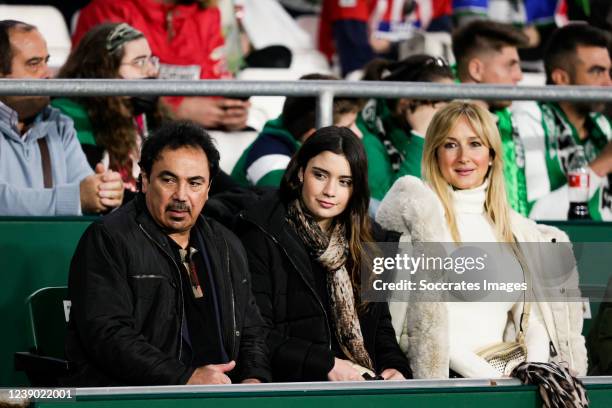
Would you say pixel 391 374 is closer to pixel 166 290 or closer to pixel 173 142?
pixel 166 290

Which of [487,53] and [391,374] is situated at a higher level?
[487,53]

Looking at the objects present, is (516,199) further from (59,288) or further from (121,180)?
(59,288)

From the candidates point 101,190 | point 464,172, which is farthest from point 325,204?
point 101,190

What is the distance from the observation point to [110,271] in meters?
4.66

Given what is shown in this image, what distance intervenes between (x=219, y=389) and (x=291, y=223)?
108 centimetres

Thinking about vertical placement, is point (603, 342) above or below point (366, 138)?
below

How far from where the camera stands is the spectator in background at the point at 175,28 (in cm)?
774

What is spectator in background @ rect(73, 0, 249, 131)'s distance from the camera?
7738mm

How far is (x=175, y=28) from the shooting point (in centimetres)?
798

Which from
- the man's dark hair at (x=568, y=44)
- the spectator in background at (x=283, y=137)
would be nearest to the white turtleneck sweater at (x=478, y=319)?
the spectator in background at (x=283, y=137)

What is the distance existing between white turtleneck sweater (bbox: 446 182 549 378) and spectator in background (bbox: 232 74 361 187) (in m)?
0.98

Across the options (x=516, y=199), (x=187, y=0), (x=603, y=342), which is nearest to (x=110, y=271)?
(x=603, y=342)

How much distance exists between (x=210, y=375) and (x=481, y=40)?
3.81 metres

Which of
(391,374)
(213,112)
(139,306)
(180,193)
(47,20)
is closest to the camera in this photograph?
(139,306)
